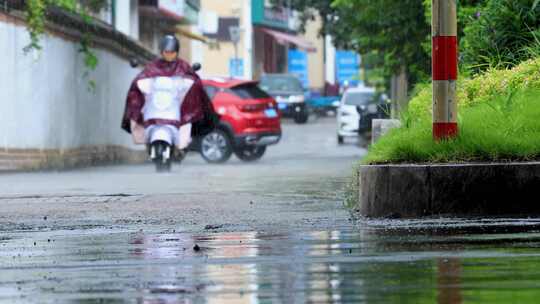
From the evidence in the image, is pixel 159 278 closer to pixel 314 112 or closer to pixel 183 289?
pixel 183 289

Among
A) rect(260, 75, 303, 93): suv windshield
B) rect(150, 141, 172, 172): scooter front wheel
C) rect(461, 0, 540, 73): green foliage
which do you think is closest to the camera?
rect(461, 0, 540, 73): green foliage

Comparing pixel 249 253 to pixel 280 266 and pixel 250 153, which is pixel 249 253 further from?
pixel 250 153

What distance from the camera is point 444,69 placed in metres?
11.7

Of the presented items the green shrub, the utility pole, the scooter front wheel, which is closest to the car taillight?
the scooter front wheel

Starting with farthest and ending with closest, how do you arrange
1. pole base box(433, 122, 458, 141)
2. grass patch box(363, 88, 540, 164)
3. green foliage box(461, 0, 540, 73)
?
green foliage box(461, 0, 540, 73) < pole base box(433, 122, 458, 141) < grass patch box(363, 88, 540, 164)

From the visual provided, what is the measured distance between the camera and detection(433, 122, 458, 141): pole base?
11578 millimetres

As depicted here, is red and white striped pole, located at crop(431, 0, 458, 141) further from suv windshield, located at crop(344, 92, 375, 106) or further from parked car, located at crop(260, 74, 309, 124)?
parked car, located at crop(260, 74, 309, 124)

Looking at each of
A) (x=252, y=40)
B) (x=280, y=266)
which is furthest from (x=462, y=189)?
(x=252, y=40)

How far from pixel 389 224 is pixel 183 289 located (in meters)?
3.48

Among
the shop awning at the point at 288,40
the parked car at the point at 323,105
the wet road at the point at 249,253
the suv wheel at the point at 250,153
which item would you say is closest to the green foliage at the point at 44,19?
the suv wheel at the point at 250,153

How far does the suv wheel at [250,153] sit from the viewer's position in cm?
3284

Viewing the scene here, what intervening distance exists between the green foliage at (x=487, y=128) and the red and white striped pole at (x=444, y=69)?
12cm

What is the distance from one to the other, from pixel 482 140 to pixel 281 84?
52.6 metres

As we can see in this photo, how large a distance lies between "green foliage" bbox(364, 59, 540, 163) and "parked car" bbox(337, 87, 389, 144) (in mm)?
29303
